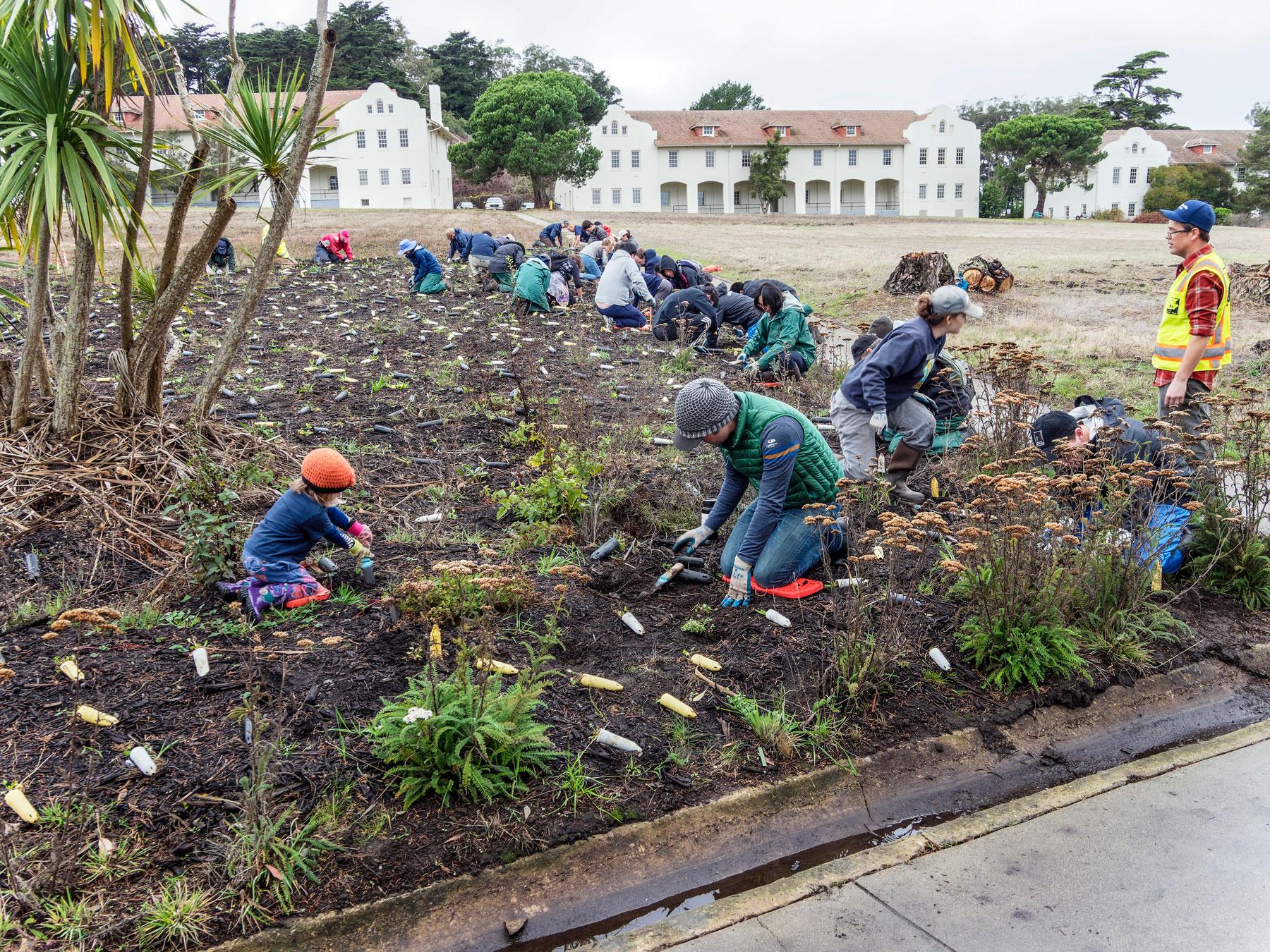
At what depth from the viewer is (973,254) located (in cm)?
2709

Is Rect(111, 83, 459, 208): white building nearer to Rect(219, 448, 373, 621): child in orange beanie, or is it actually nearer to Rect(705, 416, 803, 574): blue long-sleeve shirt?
Rect(219, 448, 373, 621): child in orange beanie

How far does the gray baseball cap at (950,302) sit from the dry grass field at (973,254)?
3.38m

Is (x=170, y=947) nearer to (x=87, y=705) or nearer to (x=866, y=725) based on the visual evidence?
(x=87, y=705)

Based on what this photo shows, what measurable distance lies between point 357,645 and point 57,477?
283 centimetres

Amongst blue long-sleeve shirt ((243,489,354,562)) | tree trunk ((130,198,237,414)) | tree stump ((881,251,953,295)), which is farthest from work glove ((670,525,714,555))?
tree stump ((881,251,953,295))

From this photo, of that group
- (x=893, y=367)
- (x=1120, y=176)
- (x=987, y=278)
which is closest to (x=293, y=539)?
(x=893, y=367)

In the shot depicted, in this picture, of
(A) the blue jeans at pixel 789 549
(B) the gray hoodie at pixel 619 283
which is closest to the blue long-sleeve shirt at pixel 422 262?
(B) the gray hoodie at pixel 619 283

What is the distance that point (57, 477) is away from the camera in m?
5.70

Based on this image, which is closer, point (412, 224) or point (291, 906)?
point (291, 906)

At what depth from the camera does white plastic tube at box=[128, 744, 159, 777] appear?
3.41 meters

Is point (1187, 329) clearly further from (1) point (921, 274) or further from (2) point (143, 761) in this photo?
(1) point (921, 274)

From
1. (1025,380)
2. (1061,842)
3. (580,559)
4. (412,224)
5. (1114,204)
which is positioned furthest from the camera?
(1114,204)

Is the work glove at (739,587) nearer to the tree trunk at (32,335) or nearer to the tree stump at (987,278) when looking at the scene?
the tree trunk at (32,335)

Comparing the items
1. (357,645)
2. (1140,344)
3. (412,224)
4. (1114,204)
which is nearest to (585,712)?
(357,645)
